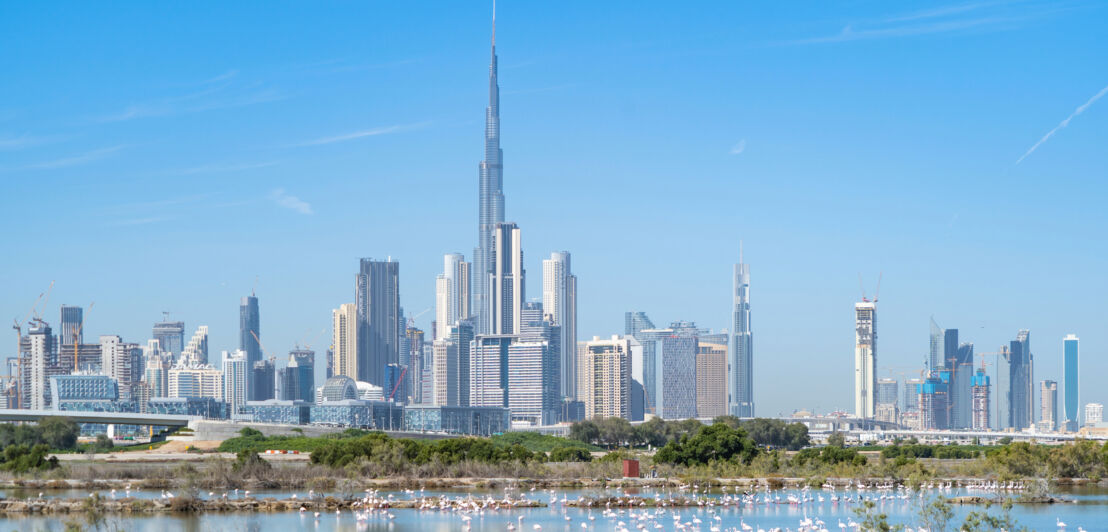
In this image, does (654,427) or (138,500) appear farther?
(654,427)

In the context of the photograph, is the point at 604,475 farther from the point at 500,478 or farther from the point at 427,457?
the point at 427,457

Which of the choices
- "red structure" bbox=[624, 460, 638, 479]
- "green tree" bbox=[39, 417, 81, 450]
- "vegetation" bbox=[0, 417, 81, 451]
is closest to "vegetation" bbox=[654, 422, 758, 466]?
"red structure" bbox=[624, 460, 638, 479]

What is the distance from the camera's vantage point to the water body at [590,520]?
55969 mm

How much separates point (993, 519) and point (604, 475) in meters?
41.9

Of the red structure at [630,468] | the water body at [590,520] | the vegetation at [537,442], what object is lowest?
the vegetation at [537,442]

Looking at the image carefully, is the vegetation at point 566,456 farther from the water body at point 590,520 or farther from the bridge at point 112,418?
the bridge at point 112,418

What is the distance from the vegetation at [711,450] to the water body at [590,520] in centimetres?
2493

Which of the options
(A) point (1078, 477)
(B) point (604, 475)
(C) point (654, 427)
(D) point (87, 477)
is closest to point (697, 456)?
(B) point (604, 475)

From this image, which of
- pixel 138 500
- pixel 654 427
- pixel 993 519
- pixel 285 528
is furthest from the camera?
pixel 654 427

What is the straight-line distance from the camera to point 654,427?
166m

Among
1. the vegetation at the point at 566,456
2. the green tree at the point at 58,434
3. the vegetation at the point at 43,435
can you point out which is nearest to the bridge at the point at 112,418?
the green tree at the point at 58,434

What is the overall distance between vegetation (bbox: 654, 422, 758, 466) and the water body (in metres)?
24.9

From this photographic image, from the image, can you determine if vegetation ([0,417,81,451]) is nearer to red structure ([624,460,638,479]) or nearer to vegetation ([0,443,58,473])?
vegetation ([0,443,58,473])

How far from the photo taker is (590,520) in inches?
2355
